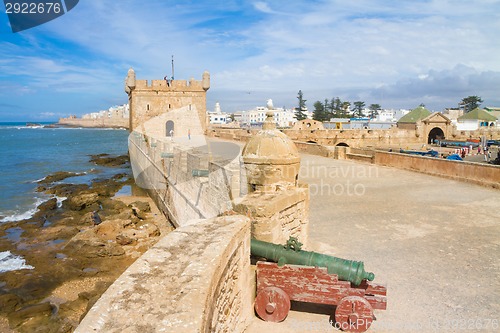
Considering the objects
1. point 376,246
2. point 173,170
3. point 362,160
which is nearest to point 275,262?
point 376,246

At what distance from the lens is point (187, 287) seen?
7.88 feet

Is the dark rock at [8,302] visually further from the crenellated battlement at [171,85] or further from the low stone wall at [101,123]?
the low stone wall at [101,123]

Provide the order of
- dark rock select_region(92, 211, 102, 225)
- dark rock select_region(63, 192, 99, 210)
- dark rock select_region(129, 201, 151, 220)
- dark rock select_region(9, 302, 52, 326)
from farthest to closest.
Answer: dark rock select_region(63, 192, 99, 210) → dark rock select_region(129, 201, 151, 220) → dark rock select_region(92, 211, 102, 225) → dark rock select_region(9, 302, 52, 326)

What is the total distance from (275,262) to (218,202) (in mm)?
3769

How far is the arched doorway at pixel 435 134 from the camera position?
→ 32.9m

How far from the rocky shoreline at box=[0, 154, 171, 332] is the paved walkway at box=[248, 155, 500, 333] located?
16.8 ft

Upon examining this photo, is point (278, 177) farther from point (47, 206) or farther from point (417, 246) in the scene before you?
point (47, 206)

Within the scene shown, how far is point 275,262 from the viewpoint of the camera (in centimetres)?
417

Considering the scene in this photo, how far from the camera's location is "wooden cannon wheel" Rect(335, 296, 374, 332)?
3.73 m

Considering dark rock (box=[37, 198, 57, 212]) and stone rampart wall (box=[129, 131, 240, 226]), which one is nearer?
stone rampart wall (box=[129, 131, 240, 226])

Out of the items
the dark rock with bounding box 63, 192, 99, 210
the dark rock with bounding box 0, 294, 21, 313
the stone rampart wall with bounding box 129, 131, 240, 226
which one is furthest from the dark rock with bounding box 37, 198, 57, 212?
the dark rock with bounding box 0, 294, 21, 313

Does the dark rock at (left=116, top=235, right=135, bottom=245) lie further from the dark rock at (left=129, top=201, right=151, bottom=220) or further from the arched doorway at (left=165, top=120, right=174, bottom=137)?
the arched doorway at (left=165, top=120, right=174, bottom=137)

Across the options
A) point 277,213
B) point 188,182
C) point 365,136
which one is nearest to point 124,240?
point 188,182

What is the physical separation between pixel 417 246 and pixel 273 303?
3.28 metres
